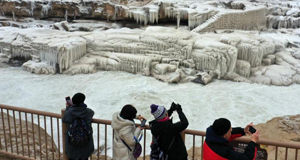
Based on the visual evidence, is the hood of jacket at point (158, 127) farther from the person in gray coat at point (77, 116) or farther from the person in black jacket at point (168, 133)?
the person in gray coat at point (77, 116)

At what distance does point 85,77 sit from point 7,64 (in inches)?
177

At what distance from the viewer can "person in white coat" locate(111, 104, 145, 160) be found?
3195mm

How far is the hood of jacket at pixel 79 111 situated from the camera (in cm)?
345

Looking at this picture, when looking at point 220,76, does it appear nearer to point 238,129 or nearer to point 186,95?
point 186,95

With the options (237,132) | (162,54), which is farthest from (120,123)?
(162,54)

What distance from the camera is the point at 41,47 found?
13.0 meters

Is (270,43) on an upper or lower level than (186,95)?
upper

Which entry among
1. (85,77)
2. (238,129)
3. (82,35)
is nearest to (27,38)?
(82,35)

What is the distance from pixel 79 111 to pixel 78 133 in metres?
0.27

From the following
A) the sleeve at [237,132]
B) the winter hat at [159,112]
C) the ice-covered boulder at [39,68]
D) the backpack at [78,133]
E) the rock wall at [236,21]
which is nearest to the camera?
the sleeve at [237,132]

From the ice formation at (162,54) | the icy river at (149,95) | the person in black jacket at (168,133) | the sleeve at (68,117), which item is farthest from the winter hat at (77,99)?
the ice formation at (162,54)

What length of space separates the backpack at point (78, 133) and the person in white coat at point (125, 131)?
405mm

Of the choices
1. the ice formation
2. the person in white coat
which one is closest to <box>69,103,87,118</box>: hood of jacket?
the person in white coat

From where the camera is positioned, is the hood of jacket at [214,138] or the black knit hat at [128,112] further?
the black knit hat at [128,112]
